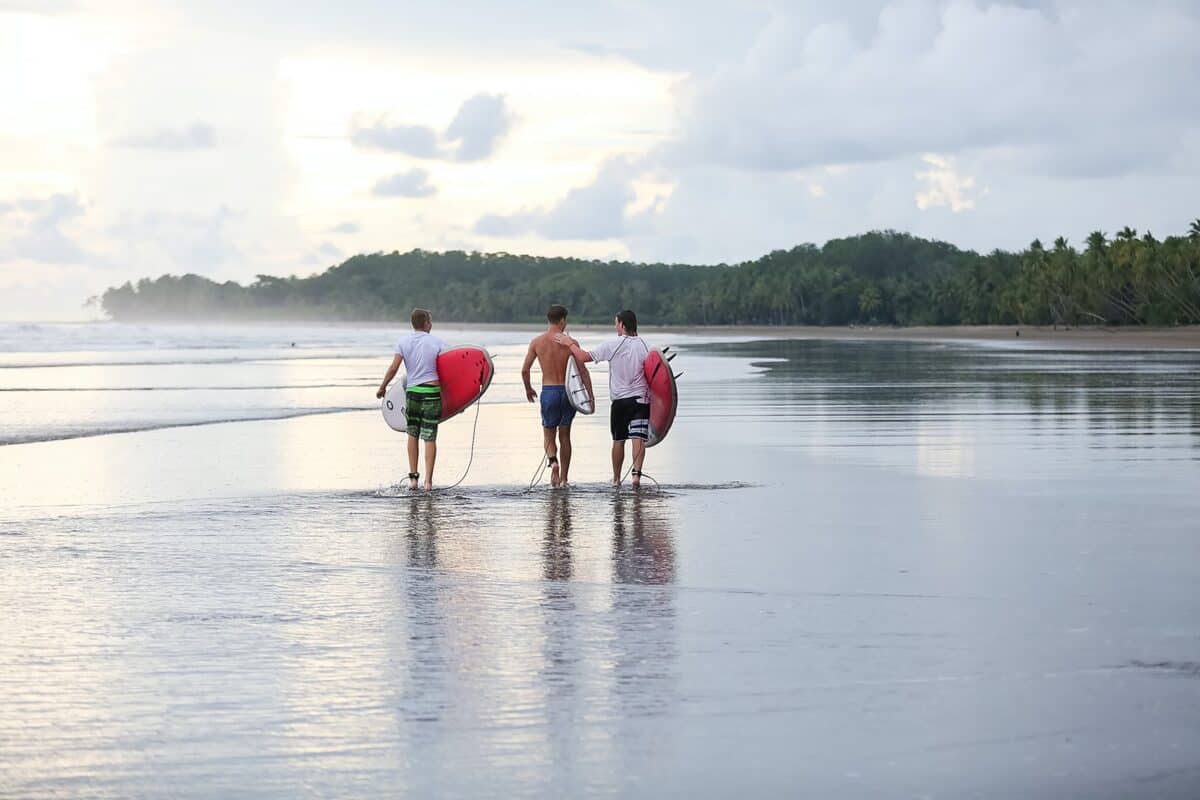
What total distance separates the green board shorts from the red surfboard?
0.65 metres

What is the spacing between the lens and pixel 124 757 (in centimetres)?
525

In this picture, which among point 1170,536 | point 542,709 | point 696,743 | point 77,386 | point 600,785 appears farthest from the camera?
point 77,386

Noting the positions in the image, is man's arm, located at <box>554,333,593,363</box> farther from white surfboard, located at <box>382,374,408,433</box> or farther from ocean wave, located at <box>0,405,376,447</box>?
ocean wave, located at <box>0,405,376,447</box>

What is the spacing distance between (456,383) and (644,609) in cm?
683

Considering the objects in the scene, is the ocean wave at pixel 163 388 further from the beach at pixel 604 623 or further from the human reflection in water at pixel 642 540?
the human reflection in water at pixel 642 540

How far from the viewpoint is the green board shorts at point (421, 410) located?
1363 centimetres

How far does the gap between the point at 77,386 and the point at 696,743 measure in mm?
28898

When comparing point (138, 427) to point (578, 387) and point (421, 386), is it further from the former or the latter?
point (578, 387)

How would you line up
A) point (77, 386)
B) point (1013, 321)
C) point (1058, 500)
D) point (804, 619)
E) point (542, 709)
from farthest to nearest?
point (1013, 321) < point (77, 386) < point (1058, 500) < point (804, 619) < point (542, 709)

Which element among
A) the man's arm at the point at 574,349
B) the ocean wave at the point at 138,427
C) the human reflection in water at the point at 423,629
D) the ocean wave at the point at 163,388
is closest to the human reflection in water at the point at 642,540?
the human reflection in water at the point at 423,629

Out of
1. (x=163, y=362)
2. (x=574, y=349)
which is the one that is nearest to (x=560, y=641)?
(x=574, y=349)

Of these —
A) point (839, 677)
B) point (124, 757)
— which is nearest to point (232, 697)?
point (124, 757)

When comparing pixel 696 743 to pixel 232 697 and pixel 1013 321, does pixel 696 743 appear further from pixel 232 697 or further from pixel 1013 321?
pixel 1013 321

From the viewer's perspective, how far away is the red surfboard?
14.4 metres
